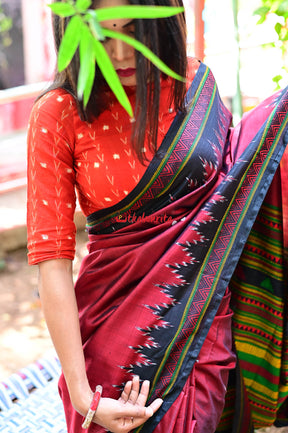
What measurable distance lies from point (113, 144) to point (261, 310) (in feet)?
1.97

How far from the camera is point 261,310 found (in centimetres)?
153

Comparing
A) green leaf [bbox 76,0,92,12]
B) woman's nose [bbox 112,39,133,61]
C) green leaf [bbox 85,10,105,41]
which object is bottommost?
woman's nose [bbox 112,39,133,61]

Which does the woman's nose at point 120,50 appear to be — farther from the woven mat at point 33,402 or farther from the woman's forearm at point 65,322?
the woven mat at point 33,402

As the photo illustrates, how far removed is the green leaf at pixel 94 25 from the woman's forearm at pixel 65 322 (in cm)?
72

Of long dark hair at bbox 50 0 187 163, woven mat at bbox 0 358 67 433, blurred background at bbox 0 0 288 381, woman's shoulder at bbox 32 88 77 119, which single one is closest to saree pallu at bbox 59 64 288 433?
long dark hair at bbox 50 0 187 163

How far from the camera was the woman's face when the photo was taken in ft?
3.40

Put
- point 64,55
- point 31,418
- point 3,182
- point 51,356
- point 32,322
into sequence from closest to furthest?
point 64,55, point 31,418, point 51,356, point 32,322, point 3,182

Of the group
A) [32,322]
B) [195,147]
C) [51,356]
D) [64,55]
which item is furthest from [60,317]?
[32,322]

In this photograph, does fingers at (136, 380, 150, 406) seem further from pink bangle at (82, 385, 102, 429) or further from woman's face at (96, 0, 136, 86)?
woman's face at (96, 0, 136, 86)

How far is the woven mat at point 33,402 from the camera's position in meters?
1.89

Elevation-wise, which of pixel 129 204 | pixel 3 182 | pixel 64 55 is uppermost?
pixel 64 55

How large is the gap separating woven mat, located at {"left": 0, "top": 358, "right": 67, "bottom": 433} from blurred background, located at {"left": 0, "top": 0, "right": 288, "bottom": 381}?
637mm

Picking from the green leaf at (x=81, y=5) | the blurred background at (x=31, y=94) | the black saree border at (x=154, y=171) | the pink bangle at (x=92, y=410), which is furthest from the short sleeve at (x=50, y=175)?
the blurred background at (x=31, y=94)

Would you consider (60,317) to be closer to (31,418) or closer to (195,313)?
(195,313)
